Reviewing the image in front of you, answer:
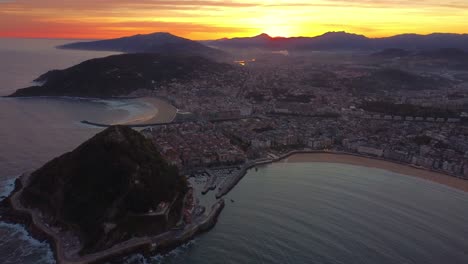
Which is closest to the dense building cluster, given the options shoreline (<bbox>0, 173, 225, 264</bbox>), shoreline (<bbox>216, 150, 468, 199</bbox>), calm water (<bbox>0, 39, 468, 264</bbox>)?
shoreline (<bbox>216, 150, 468, 199</bbox>)

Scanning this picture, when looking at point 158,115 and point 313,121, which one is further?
point 158,115

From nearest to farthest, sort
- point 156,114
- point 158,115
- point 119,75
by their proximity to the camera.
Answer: point 158,115, point 156,114, point 119,75

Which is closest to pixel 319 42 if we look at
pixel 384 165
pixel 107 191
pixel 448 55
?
pixel 448 55

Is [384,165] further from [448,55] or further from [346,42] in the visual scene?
[346,42]

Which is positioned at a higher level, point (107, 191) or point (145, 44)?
point (145, 44)

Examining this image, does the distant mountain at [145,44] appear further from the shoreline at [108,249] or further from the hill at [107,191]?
the shoreline at [108,249]

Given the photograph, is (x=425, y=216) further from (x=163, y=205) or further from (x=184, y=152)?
(x=184, y=152)

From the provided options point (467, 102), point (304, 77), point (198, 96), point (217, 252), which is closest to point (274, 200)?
point (217, 252)

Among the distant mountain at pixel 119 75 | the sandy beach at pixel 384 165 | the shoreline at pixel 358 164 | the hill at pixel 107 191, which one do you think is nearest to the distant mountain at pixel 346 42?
the distant mountain at pixel 119 75

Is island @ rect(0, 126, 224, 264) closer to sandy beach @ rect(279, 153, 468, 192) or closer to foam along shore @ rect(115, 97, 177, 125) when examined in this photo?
sandy beach @ rect(279, 153, 468, 192)
